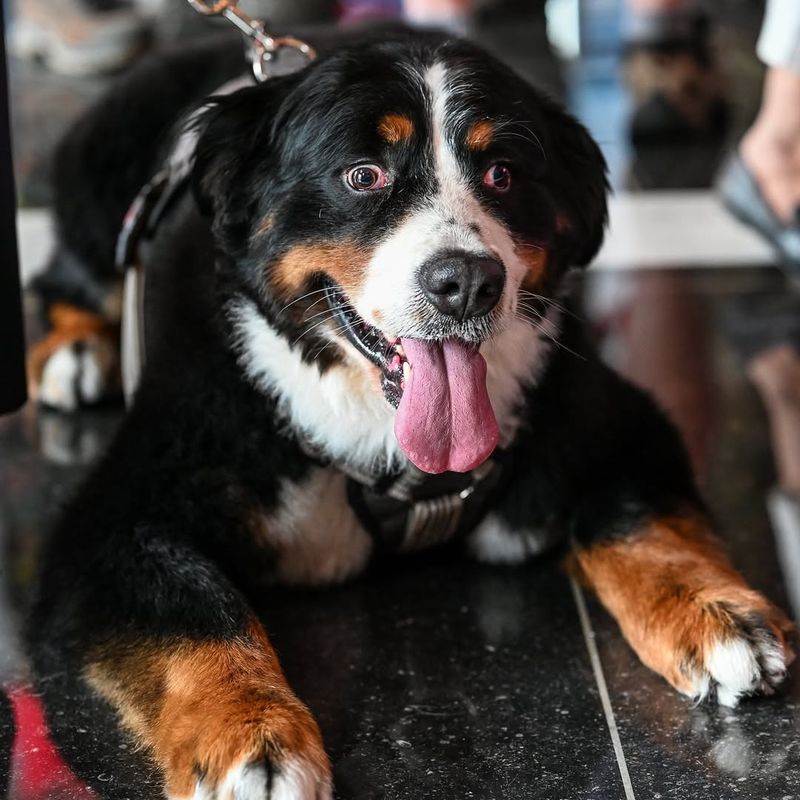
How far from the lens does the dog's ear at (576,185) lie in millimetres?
2426

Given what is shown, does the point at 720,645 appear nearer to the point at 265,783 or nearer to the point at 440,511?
the point at 440,511

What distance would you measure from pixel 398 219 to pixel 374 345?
22cm

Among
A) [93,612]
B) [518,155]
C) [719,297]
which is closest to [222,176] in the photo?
[518,155]

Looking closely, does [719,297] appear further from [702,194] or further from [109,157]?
[109,157]

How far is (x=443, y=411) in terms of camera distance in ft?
7.22

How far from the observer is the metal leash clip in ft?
8.77

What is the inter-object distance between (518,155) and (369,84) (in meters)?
0.29

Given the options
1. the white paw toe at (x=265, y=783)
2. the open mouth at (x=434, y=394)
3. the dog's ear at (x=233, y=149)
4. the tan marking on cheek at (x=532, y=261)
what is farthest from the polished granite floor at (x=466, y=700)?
the dog's ear at (x=233, y=149)

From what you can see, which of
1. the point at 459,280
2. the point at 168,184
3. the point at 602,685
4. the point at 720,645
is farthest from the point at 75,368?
the point at 720,645

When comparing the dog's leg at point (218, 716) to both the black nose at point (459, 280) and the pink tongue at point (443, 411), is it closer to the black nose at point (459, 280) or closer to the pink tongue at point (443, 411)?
the pink tongue at point (443, 411)

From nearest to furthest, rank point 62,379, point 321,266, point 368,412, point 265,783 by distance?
point 265,783
point 321,266
point 368,412
point 62,379

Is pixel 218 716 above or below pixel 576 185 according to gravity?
below

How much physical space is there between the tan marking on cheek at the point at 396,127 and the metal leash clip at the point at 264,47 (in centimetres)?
52

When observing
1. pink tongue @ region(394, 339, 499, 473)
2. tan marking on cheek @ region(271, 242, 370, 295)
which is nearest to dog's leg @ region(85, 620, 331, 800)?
pink tongue @ region(394, 339, 499, 473)
